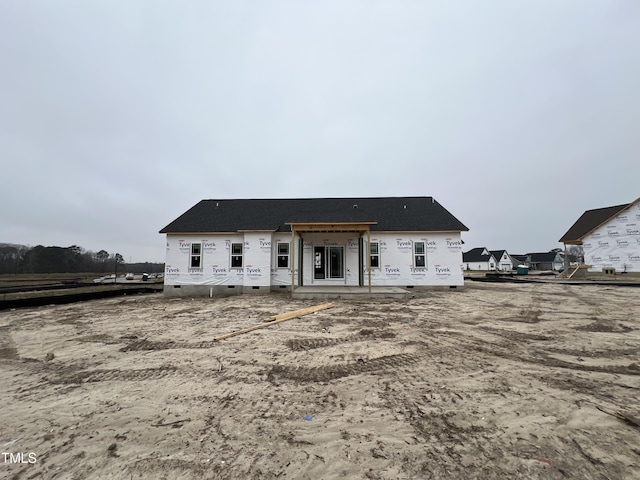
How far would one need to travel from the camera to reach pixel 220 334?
686 centimetres

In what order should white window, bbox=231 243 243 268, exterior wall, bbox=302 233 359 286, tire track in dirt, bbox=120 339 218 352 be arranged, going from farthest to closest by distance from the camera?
white window, bbox=231 243 243 268 → exterior wall, bbox=302 233 359 286 → tire track in dirt, bbox=120 339 218 352

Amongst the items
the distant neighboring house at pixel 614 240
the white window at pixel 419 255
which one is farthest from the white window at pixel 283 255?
the distant neighboring house at pixel 614 240

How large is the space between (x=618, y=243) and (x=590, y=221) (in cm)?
380

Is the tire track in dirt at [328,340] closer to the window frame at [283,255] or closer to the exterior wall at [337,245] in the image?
the exterior wall at [337,245]

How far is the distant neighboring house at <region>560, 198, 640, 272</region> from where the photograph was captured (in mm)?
24094

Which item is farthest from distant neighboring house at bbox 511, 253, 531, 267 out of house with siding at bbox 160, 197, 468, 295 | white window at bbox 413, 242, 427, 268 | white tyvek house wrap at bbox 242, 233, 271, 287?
white tyvek house wrap at bbox 242, 233, 271, 287

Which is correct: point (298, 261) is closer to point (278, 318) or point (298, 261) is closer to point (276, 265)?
point (276, 265)

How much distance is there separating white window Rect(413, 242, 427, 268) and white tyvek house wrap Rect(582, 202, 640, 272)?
22126 mm

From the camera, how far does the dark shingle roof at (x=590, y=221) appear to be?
2560cm

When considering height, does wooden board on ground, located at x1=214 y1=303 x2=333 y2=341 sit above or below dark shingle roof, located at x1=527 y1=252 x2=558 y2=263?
below

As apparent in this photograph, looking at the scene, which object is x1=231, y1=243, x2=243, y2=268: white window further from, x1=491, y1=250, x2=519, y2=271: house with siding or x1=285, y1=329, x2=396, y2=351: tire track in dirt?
x1=491, y1=250, x2=519, y2=271: house with siding

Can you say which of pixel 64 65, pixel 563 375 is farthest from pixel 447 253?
pixel 64 65

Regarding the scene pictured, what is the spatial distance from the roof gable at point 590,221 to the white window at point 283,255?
3009 cm

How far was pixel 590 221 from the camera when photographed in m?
27.6
